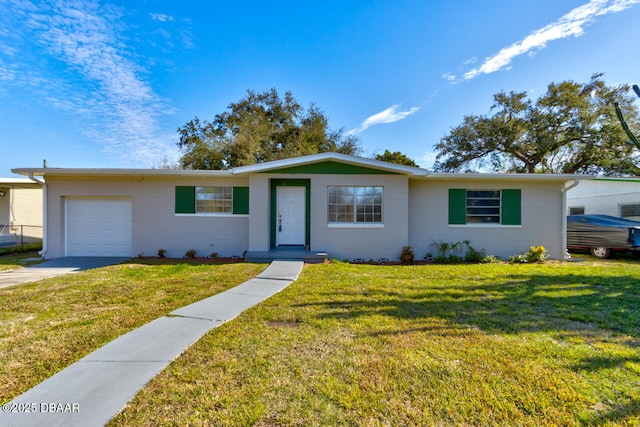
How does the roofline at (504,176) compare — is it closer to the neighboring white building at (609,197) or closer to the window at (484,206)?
the window at (484,206)

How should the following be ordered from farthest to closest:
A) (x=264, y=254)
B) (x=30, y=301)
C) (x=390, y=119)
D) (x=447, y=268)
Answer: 1. (x=390, y=119)
2. (x=264, y=254)
3. (x=447, y=268)
4. (x=30, y=301)

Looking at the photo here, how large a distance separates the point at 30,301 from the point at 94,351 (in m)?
3.03

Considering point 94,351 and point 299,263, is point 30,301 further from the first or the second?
point 299,263

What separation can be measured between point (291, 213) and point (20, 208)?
1450 centimetres

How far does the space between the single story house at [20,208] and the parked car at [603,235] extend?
22913mm

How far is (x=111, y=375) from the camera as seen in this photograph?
102 inches

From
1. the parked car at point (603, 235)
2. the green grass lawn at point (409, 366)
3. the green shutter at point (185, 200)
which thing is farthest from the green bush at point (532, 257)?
the green shutter at point (185, 200)

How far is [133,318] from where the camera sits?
4.09m

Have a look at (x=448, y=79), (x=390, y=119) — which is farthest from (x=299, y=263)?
(x=390, y=119)

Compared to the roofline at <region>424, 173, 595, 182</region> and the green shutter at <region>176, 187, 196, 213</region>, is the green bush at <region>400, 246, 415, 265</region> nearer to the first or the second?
the roofline at <region>424, 173, 595, 182</region>

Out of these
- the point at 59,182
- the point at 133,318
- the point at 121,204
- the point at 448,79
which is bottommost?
the point at 133,318

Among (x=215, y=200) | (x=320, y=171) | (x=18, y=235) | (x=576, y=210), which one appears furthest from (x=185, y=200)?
(x=576, y=210)

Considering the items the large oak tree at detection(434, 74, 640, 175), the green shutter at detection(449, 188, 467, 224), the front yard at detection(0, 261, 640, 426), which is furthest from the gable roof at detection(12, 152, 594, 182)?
the large oak tree at detection(434, 74, 640, 175)

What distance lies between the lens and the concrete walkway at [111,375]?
208cm
